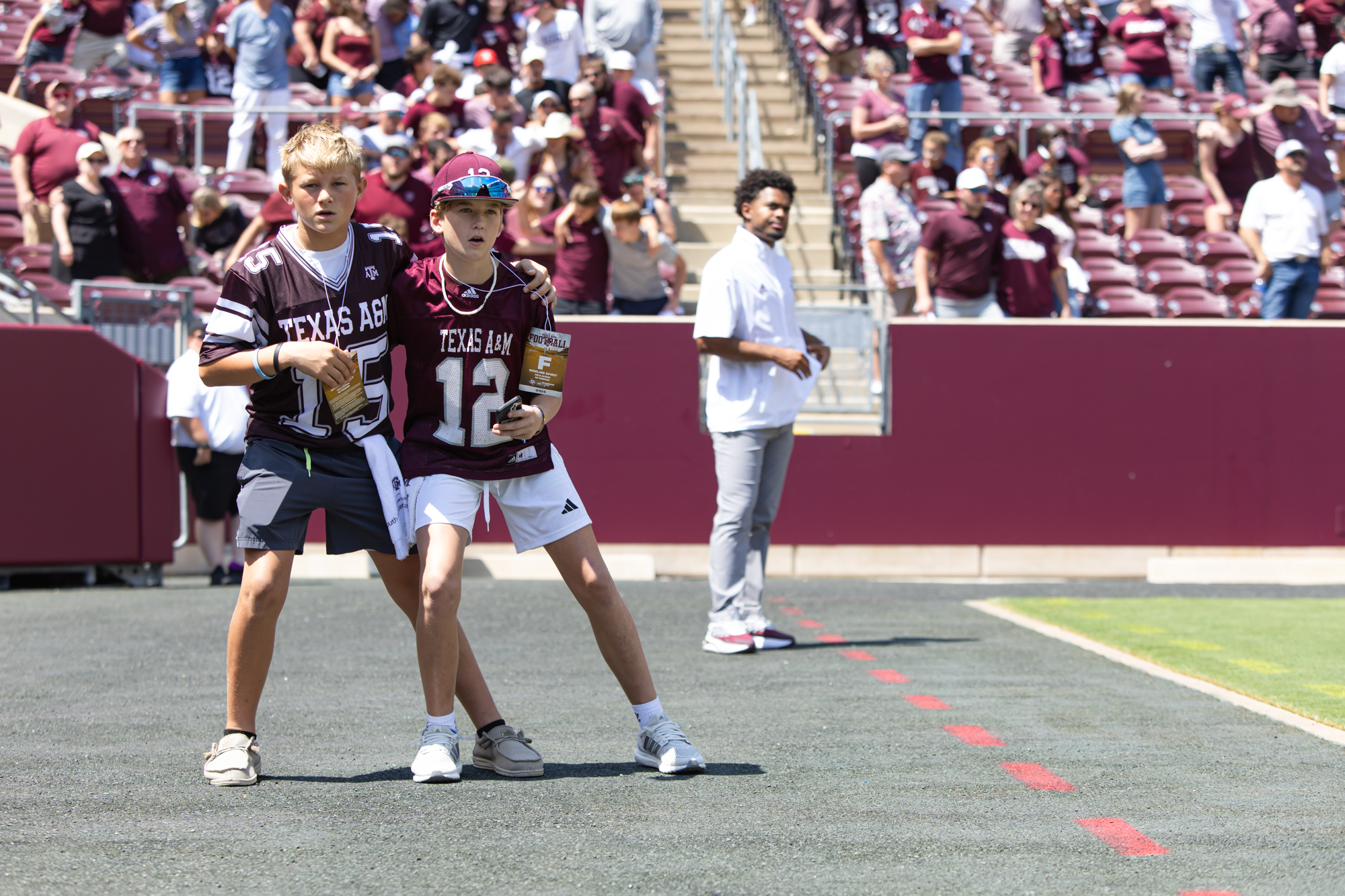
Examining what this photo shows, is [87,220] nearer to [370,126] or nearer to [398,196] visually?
[398,196]

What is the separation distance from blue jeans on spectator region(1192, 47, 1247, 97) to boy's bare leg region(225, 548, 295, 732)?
15.0 meters

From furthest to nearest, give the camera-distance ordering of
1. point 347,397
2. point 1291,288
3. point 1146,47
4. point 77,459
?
point 1146,47 < point 1291,288 < point 77,459 < point 347,397

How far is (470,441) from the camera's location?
177 inches

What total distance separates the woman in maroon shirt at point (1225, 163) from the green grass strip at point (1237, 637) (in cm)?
575

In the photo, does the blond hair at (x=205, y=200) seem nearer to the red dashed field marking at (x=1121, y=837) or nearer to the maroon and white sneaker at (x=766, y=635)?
the maroon and white sneaker at (x=766, y=635)

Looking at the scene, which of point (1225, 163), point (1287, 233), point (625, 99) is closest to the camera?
point (1287, 233)

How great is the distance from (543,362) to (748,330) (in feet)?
9.70

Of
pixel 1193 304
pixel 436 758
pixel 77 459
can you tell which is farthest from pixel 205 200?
pixel 436 758

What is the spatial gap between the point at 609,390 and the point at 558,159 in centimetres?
296

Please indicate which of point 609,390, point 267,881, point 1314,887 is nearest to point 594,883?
point 267,881

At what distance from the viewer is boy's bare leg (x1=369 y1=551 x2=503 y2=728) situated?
15.4ft

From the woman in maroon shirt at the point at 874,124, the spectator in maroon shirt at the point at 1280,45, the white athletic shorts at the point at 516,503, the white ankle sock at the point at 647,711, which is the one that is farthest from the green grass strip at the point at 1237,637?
the spectator in maroon shirt at the point at 1280,45

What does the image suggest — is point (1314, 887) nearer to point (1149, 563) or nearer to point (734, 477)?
point (734, 477)

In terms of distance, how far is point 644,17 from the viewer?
16.0 metres
